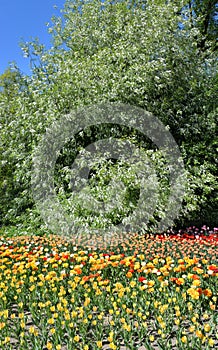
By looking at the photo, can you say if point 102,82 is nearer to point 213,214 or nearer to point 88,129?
point 88,129

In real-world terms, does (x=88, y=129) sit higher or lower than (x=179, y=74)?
lower

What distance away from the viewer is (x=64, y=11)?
427 inches

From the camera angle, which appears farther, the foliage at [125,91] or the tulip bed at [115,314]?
the foliage at [125,91]

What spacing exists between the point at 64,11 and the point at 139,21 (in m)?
3.22

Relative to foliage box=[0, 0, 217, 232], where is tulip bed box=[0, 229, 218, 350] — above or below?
below

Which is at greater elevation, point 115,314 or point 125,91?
point 125,91

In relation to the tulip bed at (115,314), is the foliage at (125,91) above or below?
above

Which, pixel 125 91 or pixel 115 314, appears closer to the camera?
pixel 115 314

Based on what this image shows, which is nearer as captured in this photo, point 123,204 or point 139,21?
point 123,204

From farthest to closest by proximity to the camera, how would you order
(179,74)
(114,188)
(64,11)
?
(64,11) < (179,74) < (114,188)

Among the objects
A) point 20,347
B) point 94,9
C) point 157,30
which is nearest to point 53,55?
point 94,9

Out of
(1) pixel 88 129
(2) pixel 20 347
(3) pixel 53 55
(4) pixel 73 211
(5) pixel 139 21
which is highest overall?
(5) pixel 139 21

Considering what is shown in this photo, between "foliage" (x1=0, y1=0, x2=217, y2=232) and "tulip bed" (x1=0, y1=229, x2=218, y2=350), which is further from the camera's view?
"foliage" (x1=0, y1=0, x2=217, y2=232)

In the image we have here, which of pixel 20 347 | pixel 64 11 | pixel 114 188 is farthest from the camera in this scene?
pixel 64 11
